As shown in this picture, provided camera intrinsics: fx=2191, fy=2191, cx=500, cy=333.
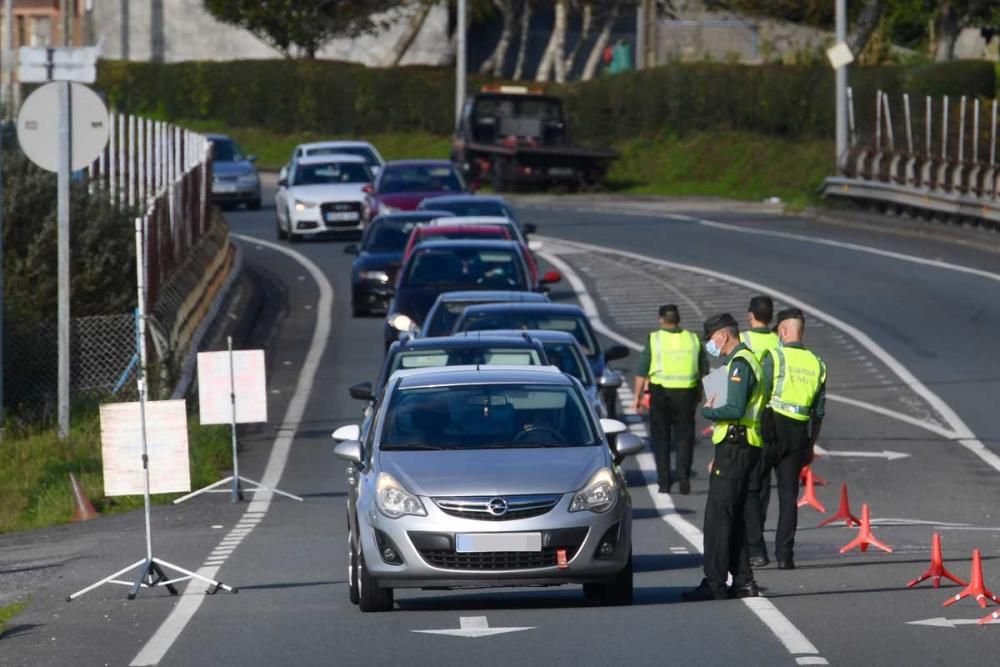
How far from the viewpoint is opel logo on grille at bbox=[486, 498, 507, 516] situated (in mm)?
11312

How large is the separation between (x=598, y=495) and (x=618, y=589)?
57 cm

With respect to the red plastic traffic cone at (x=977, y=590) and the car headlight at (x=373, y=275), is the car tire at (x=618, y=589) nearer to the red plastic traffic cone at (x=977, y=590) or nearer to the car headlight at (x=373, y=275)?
the red plastic traffic cone at (x=977, y=590)

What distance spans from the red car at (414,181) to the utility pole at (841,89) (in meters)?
8.52

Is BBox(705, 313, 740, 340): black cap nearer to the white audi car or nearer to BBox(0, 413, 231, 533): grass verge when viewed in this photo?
BBox(0, 413, 231, 533): grass verge

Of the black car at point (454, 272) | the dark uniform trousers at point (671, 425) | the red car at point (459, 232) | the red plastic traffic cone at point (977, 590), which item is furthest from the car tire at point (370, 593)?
the red car at point (459, 232)

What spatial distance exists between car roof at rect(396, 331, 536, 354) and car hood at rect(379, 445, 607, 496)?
5225mm

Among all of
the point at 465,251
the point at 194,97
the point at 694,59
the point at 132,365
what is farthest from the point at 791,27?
the point at 132,365

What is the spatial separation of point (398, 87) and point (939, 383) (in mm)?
43981

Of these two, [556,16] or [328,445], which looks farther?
[556,16]

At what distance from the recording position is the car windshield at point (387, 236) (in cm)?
3183

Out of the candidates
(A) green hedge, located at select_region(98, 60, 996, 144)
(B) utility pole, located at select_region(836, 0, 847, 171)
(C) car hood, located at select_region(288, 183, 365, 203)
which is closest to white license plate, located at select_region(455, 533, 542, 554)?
(C) car hood, located at select_region(288, 183, 365, 203)

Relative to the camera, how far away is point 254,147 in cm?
6819

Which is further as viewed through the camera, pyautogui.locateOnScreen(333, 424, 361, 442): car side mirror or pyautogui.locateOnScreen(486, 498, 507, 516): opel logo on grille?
pyautogui.locateOnScreen(333, 424, 361, 442): car side mirror

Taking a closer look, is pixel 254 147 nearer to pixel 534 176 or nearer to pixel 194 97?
pixel 194 97
